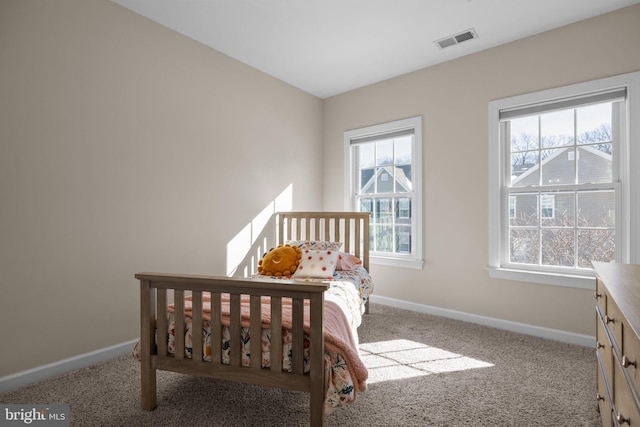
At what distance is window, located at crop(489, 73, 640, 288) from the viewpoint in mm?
2398

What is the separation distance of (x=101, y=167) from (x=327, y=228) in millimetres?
2081

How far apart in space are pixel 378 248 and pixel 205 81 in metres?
2.47

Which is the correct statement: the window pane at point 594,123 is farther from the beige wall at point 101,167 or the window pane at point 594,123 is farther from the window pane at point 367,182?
the beige wall at point 101,167

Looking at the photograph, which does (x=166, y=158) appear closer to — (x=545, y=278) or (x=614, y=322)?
(x=614, y=322)

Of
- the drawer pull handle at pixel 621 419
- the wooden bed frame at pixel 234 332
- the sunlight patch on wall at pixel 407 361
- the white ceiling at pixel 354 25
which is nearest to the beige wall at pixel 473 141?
the white ceiling at pixel 354 25

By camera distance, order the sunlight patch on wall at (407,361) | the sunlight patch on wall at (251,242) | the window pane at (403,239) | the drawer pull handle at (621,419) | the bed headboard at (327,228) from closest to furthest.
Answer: the drawer pull handle at (621,419) < the sunlight patch on wall at (407,361) < the sunlight patch on wall at (251,242) < the bed headboard at (327,228) < the window pane at (403,239)

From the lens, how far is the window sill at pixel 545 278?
8.27 ft

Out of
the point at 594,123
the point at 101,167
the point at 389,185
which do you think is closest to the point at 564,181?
the point at 594,123

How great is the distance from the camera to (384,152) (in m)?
3.79

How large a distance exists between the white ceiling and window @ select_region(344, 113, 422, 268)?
2.41ft

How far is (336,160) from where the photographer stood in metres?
4.10

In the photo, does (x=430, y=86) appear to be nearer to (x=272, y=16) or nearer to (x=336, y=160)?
(x=336, y=160)

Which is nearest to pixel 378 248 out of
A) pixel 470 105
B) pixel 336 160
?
pixel 336 160

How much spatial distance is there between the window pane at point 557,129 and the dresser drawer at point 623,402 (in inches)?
80.4
